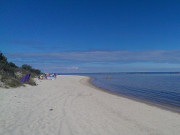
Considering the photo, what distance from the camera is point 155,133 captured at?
4.92m

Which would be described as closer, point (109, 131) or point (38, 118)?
point (109, 131)

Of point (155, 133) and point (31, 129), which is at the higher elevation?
point (31, 129)

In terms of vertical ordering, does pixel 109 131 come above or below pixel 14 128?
below

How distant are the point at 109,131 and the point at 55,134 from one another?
188 cm

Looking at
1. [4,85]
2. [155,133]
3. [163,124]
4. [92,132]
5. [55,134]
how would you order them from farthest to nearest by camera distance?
[4,85], [163,124], [155,133], [92,132], [55,134]

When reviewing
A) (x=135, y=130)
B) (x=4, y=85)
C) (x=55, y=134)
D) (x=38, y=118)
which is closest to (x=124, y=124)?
(x=135, y=130)

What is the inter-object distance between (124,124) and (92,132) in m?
1.74

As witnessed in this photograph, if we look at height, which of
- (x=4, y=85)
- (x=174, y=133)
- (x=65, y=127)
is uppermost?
(x=4, y=85)

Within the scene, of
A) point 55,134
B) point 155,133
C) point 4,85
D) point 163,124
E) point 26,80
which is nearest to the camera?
point 55,134

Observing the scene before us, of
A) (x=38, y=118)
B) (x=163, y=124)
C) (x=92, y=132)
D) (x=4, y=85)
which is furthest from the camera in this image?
(x=4, y=85)

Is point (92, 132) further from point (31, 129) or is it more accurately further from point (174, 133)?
point (174, 133)

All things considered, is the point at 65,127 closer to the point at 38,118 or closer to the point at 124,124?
the point at 38,118

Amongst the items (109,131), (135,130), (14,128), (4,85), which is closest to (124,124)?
(135,130)

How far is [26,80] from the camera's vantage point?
14.9 meters
